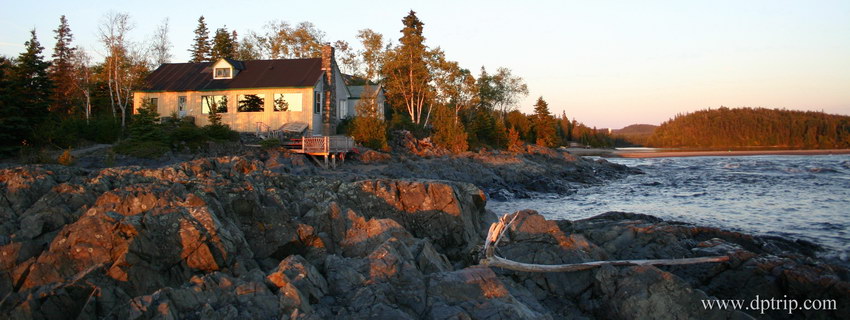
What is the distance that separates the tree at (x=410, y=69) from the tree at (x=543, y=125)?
1759 cm

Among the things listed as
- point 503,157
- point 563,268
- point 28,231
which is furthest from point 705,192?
point 28,231

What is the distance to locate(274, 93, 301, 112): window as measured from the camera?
99.3 ft

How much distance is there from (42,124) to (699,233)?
24.5 meters

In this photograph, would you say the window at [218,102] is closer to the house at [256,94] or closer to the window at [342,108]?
the house at [256,94]

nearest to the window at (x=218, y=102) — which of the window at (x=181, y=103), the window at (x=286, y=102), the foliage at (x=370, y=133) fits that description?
the window at (x=181, y=103)

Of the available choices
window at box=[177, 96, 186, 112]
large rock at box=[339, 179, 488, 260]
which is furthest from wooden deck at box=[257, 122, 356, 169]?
large rock at box=[339, 179, 488, 260]

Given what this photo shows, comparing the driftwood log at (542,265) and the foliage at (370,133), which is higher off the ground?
the foliage at (370,133)

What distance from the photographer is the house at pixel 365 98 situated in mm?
33812

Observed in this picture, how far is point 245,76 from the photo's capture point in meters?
32.1

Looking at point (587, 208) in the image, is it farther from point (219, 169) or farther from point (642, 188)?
point (219, 169)

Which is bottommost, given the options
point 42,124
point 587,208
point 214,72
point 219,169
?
point 587,208

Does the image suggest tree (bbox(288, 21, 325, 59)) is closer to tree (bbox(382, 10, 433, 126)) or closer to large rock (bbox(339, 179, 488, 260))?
tree (bbox(382, 10, 433, 126))

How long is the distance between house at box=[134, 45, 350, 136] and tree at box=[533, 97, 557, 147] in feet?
93.2

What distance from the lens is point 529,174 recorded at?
30.3m
